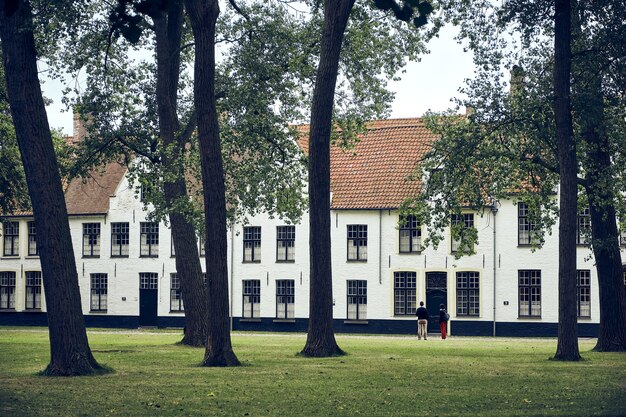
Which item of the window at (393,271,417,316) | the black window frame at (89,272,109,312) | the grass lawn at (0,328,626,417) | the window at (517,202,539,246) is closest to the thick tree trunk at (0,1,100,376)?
the grass lawn at (0,328,626,417)

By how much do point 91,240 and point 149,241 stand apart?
11.1ft

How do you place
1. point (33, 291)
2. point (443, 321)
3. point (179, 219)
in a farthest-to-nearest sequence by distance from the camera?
point (33, 291), point (443, 321), point (179, 219)

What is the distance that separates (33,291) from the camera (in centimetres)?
5872

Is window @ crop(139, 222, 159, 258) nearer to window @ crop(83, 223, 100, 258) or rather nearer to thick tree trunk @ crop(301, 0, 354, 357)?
window @ crop(83, 223, 100, 258)

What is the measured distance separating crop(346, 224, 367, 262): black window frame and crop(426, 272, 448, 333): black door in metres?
3.25

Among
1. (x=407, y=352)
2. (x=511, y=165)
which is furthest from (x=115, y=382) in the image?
(x=511, y=165)

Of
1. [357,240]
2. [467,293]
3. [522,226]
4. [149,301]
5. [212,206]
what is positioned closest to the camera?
[212,206]

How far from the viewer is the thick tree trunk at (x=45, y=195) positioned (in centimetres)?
1897

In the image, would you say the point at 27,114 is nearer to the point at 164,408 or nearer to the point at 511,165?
the point at 164,408

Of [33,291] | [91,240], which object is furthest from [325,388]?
[33,291]

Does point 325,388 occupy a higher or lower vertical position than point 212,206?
lower

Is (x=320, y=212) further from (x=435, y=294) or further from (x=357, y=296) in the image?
(x=357, y=296)

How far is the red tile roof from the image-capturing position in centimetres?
5103

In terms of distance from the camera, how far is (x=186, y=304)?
3164 cm
